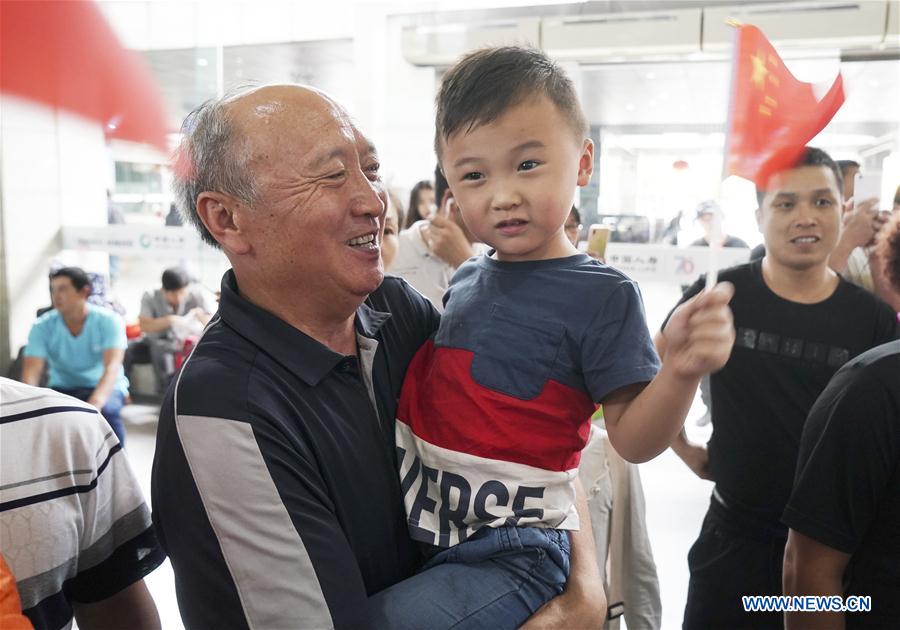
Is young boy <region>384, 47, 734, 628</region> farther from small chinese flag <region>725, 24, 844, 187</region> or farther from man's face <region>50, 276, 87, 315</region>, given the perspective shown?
man's face <region>50, 276, 87, 315</region>

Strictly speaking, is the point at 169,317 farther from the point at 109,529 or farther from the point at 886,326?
the point at 886,326

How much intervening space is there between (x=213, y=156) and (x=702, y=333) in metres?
0.73

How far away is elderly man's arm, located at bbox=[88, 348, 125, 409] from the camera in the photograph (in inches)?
160

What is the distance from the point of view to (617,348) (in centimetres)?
109

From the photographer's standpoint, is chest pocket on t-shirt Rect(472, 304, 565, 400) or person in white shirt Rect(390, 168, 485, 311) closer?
chest pocket on t-shirt Rect(472, 304, 565, 400)

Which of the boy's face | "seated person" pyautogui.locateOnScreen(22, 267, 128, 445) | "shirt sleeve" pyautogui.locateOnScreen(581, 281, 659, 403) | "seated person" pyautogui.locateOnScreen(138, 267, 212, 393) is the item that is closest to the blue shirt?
"seated person" pyautogui.locateOnScreen(22, 267, 128, 445)

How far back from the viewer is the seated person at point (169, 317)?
227 inches

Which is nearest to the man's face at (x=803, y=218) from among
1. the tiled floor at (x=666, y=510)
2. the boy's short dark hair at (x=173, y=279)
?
the tiled floor at (x=666, y=510)

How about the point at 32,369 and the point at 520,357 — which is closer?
the point at 520,357

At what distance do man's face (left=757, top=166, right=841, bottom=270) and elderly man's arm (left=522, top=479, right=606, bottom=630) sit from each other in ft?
3.74

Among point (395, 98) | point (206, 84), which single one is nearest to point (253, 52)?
point (206, 84)

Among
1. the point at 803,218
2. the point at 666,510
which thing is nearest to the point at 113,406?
the point at 666,510

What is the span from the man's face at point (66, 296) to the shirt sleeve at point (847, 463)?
13.4 feet

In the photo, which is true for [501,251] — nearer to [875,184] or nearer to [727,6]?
[875,184]
